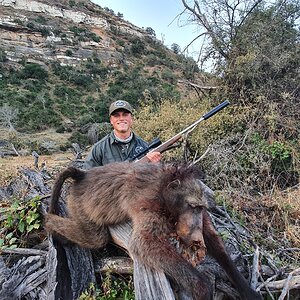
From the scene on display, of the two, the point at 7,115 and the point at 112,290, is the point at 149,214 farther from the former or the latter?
the point at 7,115

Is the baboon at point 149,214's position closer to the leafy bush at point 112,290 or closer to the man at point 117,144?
the leafy bush at point 112,290

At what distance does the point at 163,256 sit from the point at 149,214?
1.06 feet

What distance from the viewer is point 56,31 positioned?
153 feet

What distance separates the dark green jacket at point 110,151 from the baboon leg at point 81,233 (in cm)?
160

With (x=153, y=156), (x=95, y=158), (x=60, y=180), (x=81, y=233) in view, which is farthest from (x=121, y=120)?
(x=81, y=233)

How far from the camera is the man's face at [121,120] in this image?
4.55 metres

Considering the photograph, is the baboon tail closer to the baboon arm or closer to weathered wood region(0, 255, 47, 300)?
weathered wood region(0, 255, 47, 300)

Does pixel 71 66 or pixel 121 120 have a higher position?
pixel 71 66

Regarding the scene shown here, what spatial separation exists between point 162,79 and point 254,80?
97.1 ft

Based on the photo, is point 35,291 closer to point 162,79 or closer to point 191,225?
point 191,225

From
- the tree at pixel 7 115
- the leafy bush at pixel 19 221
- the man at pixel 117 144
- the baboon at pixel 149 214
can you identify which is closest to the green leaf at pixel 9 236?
the leafy bush at pixel 19 221

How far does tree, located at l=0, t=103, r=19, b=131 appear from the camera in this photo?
2654 cm

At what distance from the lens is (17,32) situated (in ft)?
144

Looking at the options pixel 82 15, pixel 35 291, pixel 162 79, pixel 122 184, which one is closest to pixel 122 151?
pixel 122 184
